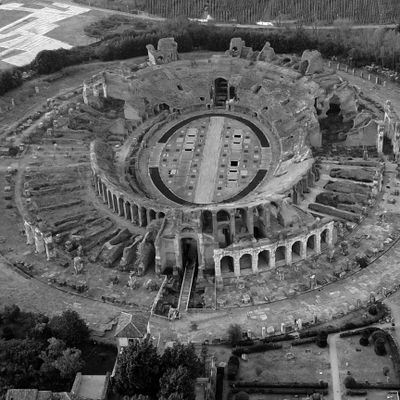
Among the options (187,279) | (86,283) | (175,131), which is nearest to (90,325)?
(86,283)

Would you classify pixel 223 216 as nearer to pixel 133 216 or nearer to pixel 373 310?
pixel 133 216

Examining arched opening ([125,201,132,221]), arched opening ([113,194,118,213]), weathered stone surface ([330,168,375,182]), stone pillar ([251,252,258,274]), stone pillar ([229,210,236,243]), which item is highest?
weathered stone surface ([330,168,375,182])

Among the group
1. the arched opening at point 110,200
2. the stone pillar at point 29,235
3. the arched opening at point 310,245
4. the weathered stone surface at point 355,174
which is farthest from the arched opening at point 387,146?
the stone pillar at point 29,235

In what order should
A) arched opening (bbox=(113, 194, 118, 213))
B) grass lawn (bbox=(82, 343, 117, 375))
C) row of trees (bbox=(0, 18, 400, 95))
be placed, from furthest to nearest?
row of trees (bbox=(0, 18, 400, 95)) < arched opening (bbox=(113, 194, 118, 213)) < grass lawn (bbox=(82, 343, 117, 375))

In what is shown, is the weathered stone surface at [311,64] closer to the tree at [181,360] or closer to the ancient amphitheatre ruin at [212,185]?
the ancient amphitheatre ruin at [212,185]

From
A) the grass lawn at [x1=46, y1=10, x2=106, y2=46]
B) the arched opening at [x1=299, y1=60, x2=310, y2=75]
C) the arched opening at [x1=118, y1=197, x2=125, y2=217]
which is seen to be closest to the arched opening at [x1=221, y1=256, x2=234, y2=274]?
the arched opening at [x1=118, y1=197, x2=125, y2=217]

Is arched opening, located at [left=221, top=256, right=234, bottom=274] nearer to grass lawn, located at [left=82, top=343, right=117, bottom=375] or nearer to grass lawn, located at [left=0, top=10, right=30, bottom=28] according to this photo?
grass lawn, located at [left=82, top=343, right=117, bottom=375]

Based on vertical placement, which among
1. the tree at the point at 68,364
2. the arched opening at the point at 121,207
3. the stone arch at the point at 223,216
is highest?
the arched opening at the point at 121,207
